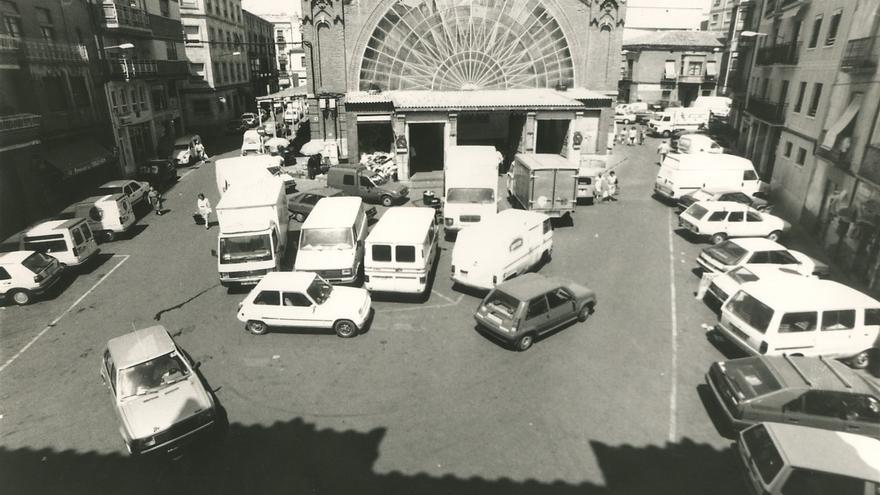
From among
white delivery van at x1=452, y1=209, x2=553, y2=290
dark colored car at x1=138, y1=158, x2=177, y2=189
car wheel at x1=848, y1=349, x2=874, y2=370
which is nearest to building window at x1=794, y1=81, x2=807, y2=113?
car wheel at x1=848, y1=349, x2=874, y2=370

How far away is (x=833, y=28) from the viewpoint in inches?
922

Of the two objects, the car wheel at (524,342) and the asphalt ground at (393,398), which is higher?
the car wheel at (524,342)

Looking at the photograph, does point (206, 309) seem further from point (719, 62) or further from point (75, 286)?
point (719, 62)

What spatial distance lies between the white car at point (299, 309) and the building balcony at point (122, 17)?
94.7 ft

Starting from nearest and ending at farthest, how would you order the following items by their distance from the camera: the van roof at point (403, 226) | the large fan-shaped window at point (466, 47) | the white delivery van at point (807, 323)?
the white delivery van at point (807, 323), the van roof at point (403, 226), the large fan-shaped window at point (466, 47)

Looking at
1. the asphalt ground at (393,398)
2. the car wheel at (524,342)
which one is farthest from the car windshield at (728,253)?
the car wheel at (524,342)

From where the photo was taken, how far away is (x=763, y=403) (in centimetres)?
990

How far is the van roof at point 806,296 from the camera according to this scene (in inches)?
477

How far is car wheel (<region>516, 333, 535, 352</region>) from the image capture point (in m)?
13.2

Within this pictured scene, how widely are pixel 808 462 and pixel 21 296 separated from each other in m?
21.3

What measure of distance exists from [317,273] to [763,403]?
1215 cm

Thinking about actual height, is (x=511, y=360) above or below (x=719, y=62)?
below

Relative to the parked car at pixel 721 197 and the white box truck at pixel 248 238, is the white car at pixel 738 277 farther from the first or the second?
the white box truck at pixel 248 238

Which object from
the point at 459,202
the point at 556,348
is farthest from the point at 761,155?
the point at 556,348
